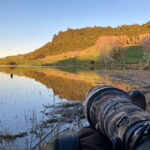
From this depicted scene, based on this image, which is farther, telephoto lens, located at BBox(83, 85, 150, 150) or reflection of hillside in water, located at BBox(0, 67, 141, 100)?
reflection of hillside in water, located at BBox(0, 67, 141, 100)

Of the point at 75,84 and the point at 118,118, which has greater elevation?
the point at 118,118

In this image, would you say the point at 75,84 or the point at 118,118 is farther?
the point at 75,84

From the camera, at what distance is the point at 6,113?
8.99 metres

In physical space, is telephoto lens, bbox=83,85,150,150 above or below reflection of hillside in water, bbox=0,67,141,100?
above

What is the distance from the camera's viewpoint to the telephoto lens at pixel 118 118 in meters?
1.28

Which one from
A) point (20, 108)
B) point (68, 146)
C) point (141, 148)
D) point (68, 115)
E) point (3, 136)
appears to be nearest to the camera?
point (141, 148)

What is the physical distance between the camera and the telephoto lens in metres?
1.28

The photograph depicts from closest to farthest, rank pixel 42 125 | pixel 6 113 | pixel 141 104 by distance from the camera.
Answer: pixel 141 104, pixel 42 125, pixel 6 113

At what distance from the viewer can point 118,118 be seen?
1.66m

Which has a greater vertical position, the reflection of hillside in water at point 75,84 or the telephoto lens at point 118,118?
the telephoto lens at point 118,118

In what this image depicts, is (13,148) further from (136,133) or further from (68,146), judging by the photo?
(136,133)

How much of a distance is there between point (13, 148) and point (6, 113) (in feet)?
14.8

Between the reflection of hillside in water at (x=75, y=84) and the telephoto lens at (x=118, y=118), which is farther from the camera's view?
the reflection of hillside in water at (x=75, y=84)

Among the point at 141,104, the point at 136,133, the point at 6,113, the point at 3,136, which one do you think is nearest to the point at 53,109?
the point at 6,113
